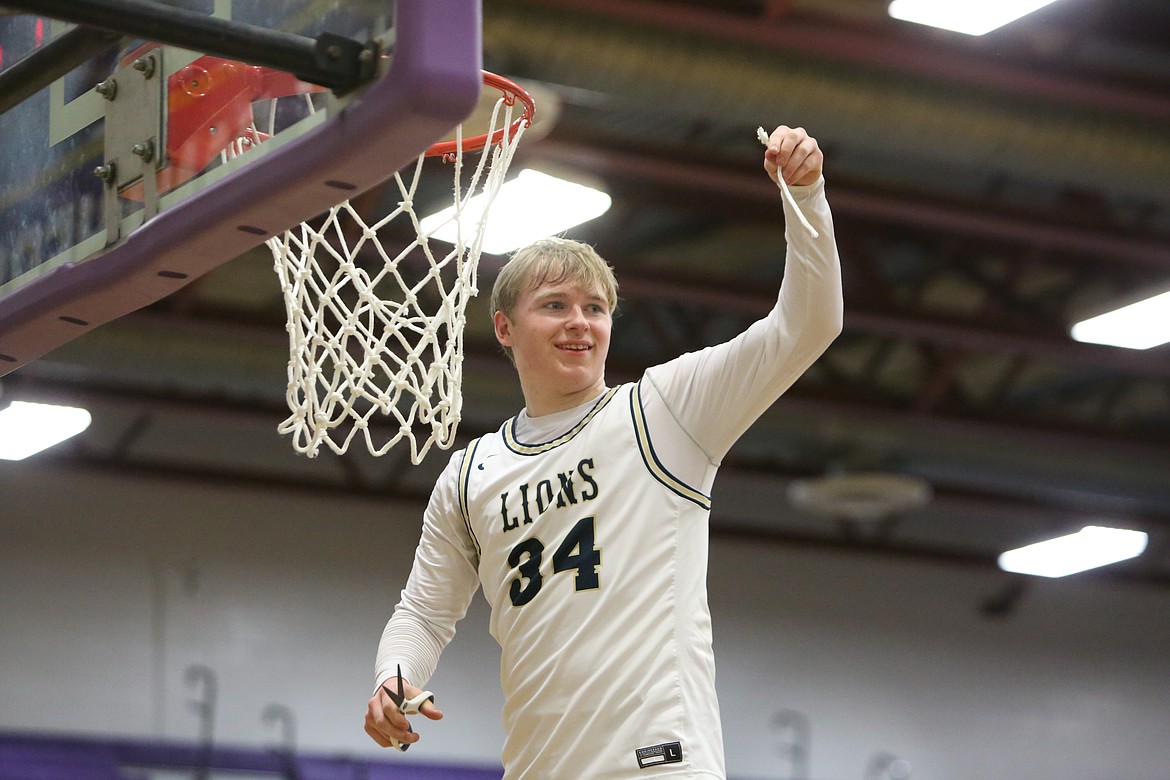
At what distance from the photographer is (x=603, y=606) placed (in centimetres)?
336

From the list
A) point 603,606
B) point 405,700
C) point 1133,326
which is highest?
→ point 1133,326

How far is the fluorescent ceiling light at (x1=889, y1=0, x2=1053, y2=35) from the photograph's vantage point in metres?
6.06

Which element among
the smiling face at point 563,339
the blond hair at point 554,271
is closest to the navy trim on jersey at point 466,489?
the smiling face at point 563,339

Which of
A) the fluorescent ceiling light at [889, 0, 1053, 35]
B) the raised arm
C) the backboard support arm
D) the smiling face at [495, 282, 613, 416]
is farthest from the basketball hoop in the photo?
the fluorescent ceiling light at [889, 0, 1053, 35]

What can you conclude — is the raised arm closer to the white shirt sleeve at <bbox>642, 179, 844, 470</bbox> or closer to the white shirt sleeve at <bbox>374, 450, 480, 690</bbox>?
the white shirt sleeve at <bbox>642, 179, 844, 470</bbox>

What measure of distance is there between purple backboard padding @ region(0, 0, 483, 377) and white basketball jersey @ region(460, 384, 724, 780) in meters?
0.92

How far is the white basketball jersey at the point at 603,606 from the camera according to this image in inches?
128

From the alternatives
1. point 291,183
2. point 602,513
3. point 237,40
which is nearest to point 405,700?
point 602,513

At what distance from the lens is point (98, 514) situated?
12.3 meters

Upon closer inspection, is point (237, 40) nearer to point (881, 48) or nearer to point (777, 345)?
point (777, 345)

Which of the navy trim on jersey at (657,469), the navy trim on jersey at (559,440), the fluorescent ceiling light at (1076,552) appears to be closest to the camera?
the navy trim on jersey at (657,469)

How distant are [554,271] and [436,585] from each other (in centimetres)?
81

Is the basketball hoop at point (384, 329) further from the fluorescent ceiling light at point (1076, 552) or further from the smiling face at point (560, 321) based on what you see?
the fluorescent ceiling light at point (1076, 552)

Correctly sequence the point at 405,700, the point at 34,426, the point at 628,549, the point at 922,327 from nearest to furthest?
the point at 628,549, the point at 405,700, the point at 922,327, the point at 34,426
